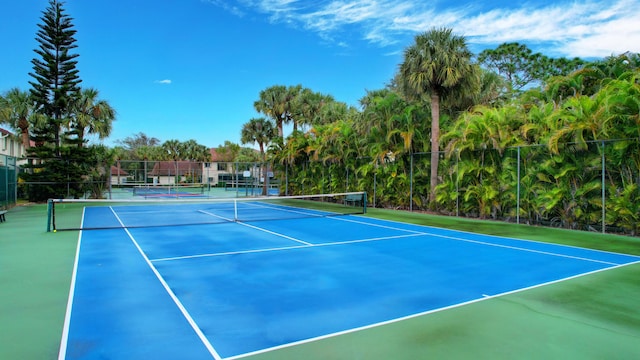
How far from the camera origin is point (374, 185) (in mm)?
21359

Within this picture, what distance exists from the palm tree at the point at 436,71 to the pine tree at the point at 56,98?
2026cm

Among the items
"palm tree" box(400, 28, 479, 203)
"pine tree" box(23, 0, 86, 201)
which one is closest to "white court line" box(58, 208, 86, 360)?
"palm tree" box(400, 28, 479, 203)

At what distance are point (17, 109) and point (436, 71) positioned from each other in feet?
88.9

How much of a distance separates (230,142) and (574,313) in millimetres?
78909

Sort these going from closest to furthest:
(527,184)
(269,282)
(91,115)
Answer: (269,282) < (527,184) < (91,115)

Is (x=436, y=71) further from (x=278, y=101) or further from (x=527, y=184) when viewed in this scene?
(x=278, y=101)

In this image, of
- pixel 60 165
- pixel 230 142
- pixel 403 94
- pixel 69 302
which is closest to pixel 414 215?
pixel 403 94

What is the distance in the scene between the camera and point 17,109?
28328mm

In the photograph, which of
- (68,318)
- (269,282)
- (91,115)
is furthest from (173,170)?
(68,318)

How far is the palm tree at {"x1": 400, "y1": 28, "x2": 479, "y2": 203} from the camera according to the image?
1739 cm

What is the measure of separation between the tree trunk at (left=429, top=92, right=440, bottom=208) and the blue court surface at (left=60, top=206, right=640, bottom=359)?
6.38 m

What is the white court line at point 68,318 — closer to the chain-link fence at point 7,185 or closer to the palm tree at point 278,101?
the chain-link fence at point 7,185

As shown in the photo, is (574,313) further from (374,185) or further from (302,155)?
(302,155)

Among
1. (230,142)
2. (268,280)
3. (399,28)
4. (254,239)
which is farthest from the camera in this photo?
(230,142)
